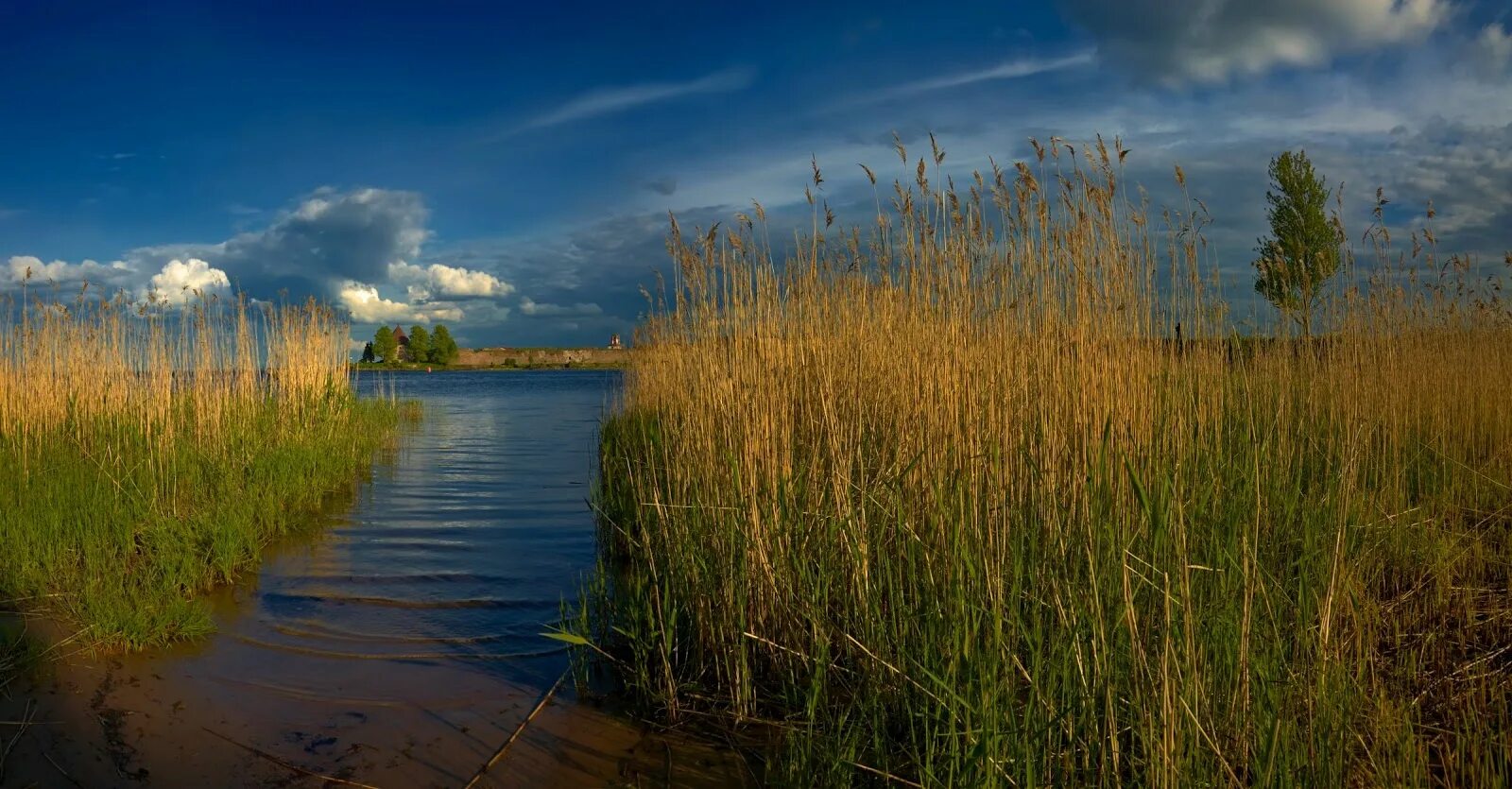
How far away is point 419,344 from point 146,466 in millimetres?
59466

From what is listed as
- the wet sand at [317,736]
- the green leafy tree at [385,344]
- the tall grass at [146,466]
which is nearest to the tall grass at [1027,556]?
the wet sand at [317,736]

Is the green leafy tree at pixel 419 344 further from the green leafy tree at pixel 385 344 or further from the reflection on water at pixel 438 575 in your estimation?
the reflection on water at pixel 438 575

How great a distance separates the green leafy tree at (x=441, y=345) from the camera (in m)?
63.0

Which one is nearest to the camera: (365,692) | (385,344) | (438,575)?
(365,692)

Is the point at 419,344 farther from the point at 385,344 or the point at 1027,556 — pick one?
the point at 1027,556

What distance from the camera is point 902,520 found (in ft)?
8.74

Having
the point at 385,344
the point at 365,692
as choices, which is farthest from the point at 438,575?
the point at 385,344

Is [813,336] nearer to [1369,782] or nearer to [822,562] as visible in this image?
[822,562]

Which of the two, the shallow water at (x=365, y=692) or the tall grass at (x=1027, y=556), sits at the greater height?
the tall grass at (x=1027, y=556)

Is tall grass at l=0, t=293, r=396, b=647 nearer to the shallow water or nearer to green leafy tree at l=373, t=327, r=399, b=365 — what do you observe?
the shallow water

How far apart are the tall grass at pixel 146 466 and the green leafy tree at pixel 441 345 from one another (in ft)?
181

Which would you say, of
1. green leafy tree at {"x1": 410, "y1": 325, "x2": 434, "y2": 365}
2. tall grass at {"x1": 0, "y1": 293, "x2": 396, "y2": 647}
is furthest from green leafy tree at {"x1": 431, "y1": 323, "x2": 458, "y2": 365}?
tall grass at {"x1": 0, "y1": 293, "x2": 396, "y2": 647}

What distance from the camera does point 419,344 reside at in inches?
2431

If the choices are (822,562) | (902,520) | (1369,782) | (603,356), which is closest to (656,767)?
(822,562)
